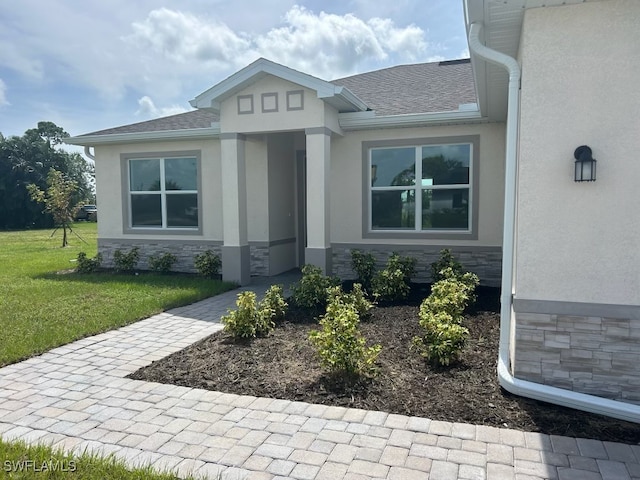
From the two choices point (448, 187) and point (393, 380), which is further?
point (448, 187)

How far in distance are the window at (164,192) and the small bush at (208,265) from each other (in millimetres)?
1107

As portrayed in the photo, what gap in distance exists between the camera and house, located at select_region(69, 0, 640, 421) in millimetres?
3561

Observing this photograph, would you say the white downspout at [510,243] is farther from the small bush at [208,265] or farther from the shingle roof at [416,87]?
the small bush at [208,265]

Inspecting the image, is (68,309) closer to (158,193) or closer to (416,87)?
(158,193)

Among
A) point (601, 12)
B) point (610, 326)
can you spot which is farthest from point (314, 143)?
point (610, 326)

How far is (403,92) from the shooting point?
10.3 m

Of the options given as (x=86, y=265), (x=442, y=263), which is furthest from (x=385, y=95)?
(x=86, y=265)

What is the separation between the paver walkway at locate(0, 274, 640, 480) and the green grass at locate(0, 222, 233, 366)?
4.06ft

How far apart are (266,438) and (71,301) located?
5874mm

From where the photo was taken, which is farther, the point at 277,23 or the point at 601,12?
the point at 277,23

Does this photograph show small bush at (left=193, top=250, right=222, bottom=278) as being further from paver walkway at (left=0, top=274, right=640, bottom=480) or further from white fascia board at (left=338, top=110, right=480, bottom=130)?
paver walkway at (left=0, top=274, right=640, bottom=480)

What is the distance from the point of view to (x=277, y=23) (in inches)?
403

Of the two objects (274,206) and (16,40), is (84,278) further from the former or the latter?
(16,40)

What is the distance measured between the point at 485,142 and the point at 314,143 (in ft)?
10.5
